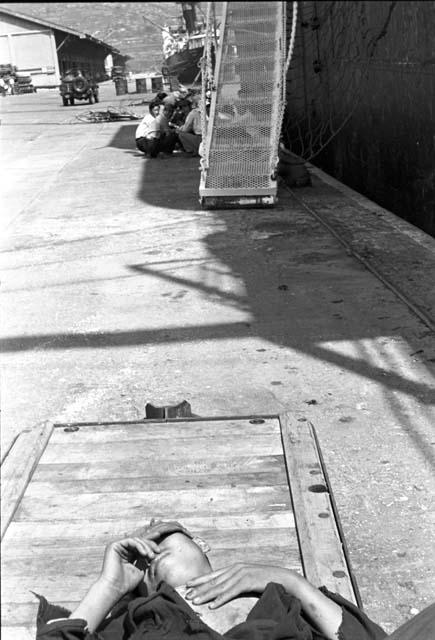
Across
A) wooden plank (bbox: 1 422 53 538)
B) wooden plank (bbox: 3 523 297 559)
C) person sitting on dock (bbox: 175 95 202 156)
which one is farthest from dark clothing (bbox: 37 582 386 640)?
person sitting on dock (bbox: 175 95 202 156)

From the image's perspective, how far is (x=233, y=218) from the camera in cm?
1144

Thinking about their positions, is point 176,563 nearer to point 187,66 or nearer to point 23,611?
point 23,611

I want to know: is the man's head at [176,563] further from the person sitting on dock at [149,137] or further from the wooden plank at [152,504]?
the person sitting on dock at [149,137]

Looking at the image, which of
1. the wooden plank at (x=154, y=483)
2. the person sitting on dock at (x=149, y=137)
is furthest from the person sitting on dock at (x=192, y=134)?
the wooden plank at (x=154, y=483)

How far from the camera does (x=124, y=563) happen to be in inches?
113

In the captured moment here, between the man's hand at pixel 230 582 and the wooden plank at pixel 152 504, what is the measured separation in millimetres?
689

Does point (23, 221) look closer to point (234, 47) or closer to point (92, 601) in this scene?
point (234, 47)

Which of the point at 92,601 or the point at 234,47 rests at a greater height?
the point at 234,47

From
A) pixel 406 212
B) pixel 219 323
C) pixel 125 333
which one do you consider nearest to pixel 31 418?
pixel 125 333

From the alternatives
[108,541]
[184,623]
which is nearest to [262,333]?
[108,541]

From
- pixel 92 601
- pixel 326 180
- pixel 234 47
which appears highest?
pixel 234 47

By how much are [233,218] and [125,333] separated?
4.85 meters

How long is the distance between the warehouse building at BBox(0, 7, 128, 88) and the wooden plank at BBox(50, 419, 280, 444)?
51375 millimetres

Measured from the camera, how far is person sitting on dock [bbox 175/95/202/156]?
726 inches
